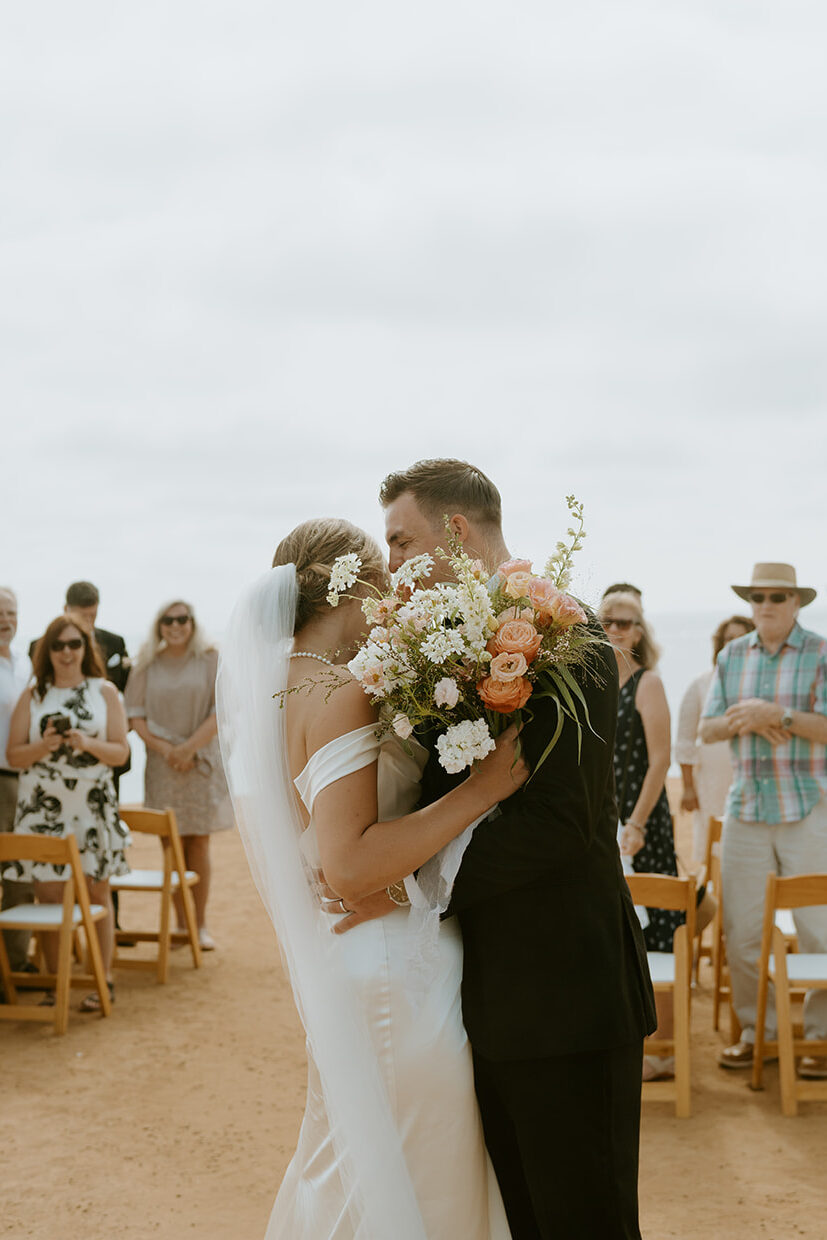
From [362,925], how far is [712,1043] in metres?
4.45

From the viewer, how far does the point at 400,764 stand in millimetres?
2908

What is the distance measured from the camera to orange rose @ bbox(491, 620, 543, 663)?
2.52m

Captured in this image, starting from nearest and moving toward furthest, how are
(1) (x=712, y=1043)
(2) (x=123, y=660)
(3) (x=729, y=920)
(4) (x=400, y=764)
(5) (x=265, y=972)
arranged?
(4) (x=400, y=764), (3) (x=729, y=920), (1) (x=712, y=1043), (5) (x=265, y=972), (2) (x=123, y=660)

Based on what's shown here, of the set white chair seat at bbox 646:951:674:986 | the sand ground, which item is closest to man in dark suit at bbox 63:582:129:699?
the sand ground

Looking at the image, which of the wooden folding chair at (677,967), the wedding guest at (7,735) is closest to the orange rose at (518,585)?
the wooden folding chair at (677,967)

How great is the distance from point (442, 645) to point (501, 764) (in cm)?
35

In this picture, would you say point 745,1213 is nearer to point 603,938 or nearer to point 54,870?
point 603,938

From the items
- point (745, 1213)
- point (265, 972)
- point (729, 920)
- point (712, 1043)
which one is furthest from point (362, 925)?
point (265, 972)

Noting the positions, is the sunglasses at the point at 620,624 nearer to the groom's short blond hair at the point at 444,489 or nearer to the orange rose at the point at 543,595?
the groom's short blond hair at the point at 444,489

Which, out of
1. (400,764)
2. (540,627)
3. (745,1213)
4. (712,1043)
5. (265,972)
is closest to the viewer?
(540,627)

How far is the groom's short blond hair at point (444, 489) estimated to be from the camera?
10.3 feet

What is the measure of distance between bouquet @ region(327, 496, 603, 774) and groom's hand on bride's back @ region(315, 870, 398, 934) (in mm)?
449

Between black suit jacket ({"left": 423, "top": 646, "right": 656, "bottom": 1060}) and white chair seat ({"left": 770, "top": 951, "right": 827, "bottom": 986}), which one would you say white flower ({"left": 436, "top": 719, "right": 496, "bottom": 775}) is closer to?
black suit jacket ({"left": 423, "top": 646, "right": 656, "bottom": 1060})

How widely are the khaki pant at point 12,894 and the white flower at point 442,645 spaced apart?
5.54 m
